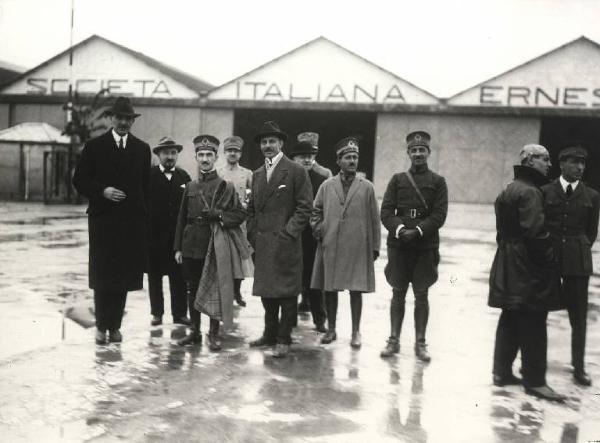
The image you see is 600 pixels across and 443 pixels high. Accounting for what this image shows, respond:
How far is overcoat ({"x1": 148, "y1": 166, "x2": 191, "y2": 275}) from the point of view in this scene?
7.18 metres

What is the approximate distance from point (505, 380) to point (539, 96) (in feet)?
60.5

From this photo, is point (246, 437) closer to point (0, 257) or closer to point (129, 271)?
point (129, 271)

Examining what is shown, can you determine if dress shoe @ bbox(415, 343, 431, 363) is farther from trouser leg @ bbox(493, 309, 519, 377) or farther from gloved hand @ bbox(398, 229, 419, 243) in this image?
gloved hand @ bbox(398, 229, 419, 243)

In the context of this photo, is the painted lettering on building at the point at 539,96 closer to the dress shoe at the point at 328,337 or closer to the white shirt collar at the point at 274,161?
the dress shoe at the point at 328,337

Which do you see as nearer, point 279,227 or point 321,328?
point 279,227

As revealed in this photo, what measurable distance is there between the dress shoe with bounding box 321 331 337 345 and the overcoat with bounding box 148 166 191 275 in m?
1.88

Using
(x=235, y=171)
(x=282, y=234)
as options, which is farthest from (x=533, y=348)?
(x=235, y=171)

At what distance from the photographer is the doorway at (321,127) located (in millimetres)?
24062

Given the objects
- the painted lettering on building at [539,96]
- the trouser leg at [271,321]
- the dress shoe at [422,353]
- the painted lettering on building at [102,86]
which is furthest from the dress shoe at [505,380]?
the painted lettering on building at [102,86]

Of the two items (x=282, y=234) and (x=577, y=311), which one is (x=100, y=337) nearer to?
(x=282, y=234)

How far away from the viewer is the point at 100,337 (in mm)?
6102

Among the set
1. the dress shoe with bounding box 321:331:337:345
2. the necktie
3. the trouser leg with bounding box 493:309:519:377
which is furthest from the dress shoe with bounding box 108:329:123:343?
the necktie

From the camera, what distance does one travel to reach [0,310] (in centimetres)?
729

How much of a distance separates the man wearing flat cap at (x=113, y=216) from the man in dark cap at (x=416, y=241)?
2.30 meters
